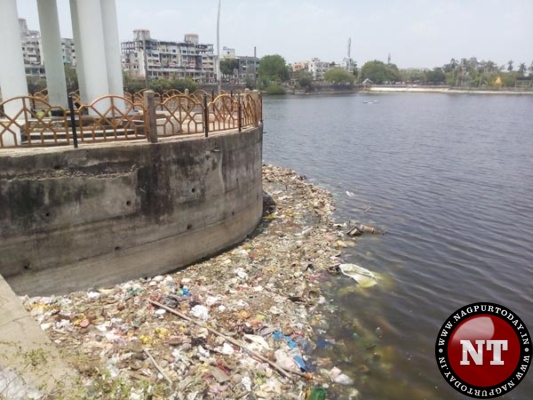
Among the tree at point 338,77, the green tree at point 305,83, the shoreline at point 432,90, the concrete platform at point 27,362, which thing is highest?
the tree at point 338,77

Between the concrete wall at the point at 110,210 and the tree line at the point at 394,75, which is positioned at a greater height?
the tree line at the point at 394,75

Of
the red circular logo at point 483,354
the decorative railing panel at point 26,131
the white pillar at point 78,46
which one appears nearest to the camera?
the red circular logo at point 483,354

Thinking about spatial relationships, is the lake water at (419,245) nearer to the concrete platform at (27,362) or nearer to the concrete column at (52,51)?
the concrete platform at (27,362)

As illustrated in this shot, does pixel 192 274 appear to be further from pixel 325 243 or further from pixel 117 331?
pixel 325 243

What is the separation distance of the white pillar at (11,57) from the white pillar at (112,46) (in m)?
2.41

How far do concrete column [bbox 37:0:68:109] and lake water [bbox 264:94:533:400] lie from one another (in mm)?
10240

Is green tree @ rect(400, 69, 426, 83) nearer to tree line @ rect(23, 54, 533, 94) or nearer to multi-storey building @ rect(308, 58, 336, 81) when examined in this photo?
tree line @ rect(23, 54, 533, 94)

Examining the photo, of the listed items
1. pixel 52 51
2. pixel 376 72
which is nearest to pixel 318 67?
pixel 376 72

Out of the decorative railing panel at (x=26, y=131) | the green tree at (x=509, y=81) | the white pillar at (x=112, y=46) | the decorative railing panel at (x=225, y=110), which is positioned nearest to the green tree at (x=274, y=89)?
the green tree at (x=509, y=81)

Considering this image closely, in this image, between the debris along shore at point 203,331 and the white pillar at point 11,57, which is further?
the white pillar at point 11,57

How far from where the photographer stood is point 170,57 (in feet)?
379

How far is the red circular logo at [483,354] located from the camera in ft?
21.8

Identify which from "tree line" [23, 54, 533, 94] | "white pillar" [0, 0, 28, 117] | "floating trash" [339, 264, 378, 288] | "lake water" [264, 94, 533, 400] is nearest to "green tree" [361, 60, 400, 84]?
"tree line" [23, 54, 533, 94]

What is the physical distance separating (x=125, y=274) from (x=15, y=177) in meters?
2.88
